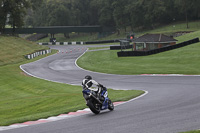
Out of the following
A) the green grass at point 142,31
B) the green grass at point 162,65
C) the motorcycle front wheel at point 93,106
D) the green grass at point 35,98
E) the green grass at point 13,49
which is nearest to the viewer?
the motorcycle front wheel at point 93,106

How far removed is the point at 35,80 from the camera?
3622cm

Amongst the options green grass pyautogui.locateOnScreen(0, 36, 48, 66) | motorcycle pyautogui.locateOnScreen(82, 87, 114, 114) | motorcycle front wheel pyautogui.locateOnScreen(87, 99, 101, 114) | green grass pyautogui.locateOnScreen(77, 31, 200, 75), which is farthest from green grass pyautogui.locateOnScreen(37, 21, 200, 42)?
motorcycle front wheel pyautogui.locateOnScreen(87, 99, 101, 114)

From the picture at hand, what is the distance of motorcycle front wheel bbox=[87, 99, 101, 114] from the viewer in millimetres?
14120

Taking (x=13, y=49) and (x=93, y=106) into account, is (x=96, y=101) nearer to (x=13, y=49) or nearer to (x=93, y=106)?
(x=93, y=106)

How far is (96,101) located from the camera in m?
14.5

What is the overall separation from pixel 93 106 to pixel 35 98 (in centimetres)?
1016

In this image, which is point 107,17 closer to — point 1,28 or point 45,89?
point 1,28

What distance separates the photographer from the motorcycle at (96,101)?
1416cm

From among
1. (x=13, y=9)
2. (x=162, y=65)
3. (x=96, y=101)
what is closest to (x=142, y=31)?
(x=13, y=9)

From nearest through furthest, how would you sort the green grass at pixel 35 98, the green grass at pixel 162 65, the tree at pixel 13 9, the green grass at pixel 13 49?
1. the green grass at pixel 35 98
2. the green grass at pixel 162 65
3. the green grass at pixel 13 49
4. the tree at pixel 13 9

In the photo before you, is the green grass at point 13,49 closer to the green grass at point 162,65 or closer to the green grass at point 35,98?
the green grass at point 162,65

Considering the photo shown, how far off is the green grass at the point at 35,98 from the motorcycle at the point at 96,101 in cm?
158

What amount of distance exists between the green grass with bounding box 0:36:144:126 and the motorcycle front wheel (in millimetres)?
1571

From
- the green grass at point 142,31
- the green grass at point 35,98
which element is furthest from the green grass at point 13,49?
the green grass at point 142,31
